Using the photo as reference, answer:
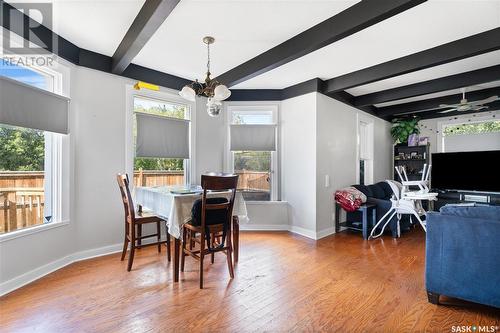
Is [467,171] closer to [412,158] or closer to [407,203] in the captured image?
[412,158]

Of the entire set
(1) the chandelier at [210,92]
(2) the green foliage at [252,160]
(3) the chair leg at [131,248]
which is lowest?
(3) the chair leg at [131,248]

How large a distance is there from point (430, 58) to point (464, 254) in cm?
228

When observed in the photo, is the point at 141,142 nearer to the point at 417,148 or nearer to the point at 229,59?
the point at 229,59

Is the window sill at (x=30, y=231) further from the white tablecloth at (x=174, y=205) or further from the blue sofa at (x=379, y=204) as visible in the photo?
the blue sofa at (x=379, y=204)

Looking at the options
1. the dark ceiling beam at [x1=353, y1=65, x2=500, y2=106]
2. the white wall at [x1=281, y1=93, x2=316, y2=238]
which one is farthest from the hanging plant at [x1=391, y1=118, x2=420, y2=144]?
the white wall at [x1=281, y1=93, x2=316, y2=238]

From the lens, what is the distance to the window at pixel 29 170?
249 cm

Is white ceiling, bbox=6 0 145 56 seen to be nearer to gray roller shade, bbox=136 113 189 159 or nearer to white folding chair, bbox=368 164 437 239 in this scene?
gray roller shade, bbox=136 113 189 159

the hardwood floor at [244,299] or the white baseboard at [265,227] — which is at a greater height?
the white baseboard at [265,227]

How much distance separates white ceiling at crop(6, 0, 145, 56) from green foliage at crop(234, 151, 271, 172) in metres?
2.55

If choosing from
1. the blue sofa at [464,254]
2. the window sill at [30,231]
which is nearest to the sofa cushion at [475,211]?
the blue sofa at [464,254]

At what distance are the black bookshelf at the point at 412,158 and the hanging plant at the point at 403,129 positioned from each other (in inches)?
9.1

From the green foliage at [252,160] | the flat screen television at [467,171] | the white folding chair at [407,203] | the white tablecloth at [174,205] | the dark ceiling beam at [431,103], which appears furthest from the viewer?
the flat screen television at [467,171]

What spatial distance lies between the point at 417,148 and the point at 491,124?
4.54 ft

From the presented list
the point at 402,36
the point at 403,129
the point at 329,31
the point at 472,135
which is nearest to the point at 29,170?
the point at 329,31
